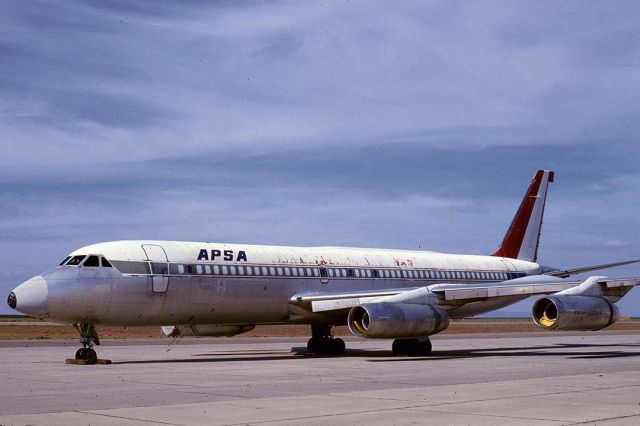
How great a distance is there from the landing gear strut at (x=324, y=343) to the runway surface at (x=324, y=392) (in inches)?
201

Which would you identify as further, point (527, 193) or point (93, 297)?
point (527, 193)

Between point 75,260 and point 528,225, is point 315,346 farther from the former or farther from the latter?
point 528,225

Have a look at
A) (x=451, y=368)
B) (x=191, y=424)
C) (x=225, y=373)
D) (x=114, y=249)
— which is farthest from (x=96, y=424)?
(x=114, y=249)

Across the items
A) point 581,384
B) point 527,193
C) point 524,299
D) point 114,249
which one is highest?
point 527,193

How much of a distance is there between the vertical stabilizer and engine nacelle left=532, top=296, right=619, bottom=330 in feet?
38.4

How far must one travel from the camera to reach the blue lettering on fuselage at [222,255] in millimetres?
27158

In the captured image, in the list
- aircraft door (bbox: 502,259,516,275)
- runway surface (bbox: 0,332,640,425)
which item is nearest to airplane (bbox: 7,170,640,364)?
runway surface (bbox: 0,332,640,425)

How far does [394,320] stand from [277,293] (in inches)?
176

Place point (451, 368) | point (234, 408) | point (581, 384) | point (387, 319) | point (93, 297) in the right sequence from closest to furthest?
point (234, 408) → point (581, 384) → point (451, 368) → point (93, 297) → point (387, 319)

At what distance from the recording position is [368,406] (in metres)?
13.4

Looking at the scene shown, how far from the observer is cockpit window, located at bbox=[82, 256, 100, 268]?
24734mm

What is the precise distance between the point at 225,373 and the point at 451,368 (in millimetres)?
5968

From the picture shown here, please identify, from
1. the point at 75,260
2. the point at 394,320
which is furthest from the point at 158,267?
the point at 394,320

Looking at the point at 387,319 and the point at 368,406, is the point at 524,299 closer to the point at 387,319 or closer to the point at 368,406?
the point at 387,319
